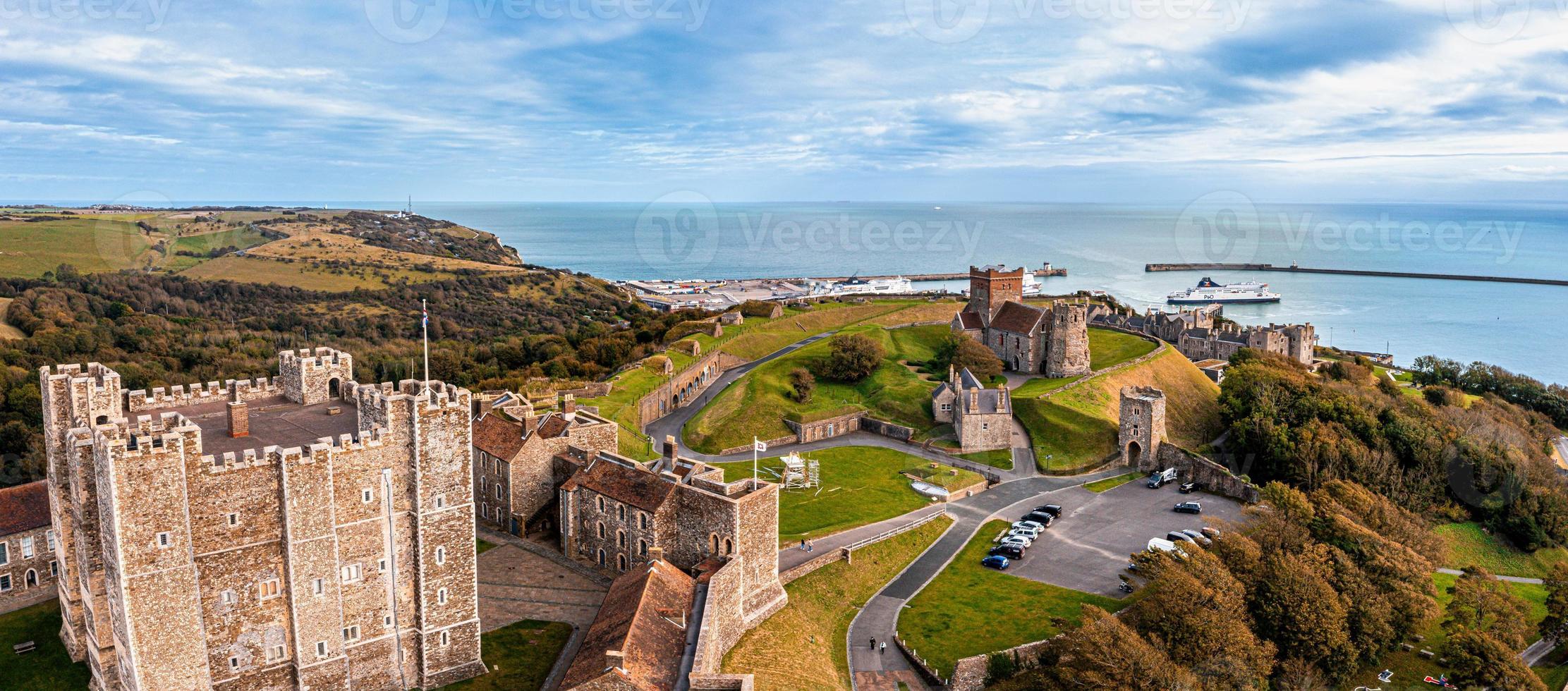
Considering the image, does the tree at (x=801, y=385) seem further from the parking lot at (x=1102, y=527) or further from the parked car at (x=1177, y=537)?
the parked car at (x=1177, y=537)

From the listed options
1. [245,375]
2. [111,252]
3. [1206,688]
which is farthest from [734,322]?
[111,252]

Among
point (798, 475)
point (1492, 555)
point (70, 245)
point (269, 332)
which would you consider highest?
point (70, 245)

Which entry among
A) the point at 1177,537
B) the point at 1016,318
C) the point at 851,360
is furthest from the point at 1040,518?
the point at 1016,318

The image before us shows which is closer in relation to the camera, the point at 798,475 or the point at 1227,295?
the point at 798,475

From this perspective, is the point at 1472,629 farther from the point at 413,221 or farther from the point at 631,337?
the point at 413,221

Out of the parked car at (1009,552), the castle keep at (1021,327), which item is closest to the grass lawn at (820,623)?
the parked car at (1009,552)

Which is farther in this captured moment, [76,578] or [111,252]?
[111,252]

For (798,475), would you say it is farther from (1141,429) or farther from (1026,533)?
(1141,429)
